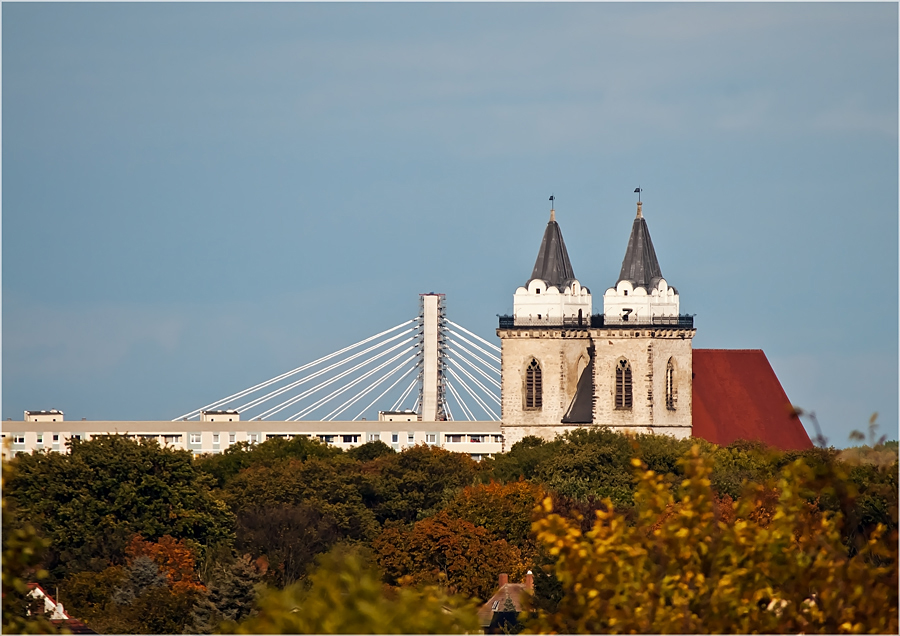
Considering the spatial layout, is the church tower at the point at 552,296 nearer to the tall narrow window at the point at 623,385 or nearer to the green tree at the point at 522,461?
the tall narrow window at the point at 623,385

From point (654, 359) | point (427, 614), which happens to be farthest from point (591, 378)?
point (427, 614)

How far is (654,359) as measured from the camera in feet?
285

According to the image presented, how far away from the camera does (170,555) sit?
57469mm

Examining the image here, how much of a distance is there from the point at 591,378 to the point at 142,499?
29.5 metres

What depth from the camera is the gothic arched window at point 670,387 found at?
88.0 m

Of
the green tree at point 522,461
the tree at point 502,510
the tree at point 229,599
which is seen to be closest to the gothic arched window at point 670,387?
the green tree at point 522,461

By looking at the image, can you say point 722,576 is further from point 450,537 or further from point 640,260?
point 640,260

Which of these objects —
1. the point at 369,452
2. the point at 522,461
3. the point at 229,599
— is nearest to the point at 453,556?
the point at 229,599

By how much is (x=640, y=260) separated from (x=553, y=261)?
155 inches

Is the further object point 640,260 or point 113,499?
point 640,260

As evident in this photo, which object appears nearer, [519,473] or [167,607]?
[167,607]

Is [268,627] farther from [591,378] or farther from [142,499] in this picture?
[591,378]

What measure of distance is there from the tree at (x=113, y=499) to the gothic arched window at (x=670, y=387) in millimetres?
28449

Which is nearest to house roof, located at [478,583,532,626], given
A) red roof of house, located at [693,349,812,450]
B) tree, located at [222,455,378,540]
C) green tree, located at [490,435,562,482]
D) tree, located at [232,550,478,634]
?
tree, located at [222,455,378,540]
